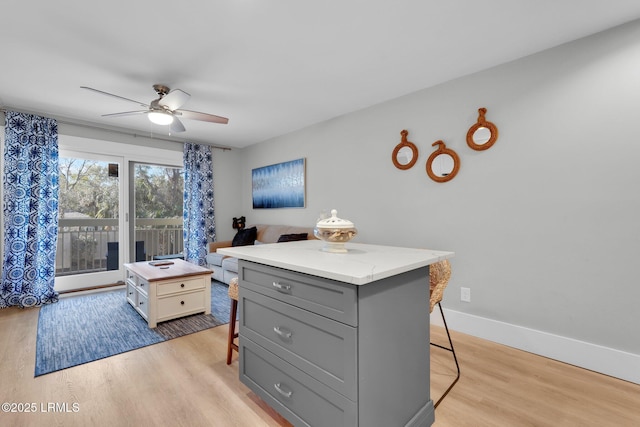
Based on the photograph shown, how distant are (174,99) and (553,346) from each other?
374cm

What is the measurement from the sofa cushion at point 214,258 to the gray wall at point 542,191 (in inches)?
103

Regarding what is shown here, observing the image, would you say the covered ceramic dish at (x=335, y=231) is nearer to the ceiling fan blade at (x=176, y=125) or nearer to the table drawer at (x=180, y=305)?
the table drawer at (x=180, y=305)

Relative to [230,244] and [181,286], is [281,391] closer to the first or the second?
[181,286]

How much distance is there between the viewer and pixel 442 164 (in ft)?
9.33

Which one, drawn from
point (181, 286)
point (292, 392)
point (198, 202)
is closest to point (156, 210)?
point (198, 202)

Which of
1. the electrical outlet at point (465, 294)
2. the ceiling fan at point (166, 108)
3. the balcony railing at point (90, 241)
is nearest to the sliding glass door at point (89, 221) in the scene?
the balcony railing at point (90, 241)

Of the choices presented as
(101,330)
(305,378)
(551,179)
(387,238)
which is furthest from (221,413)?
(551,179)

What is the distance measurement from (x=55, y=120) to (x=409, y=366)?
16.1 feet

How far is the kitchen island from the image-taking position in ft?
3.81

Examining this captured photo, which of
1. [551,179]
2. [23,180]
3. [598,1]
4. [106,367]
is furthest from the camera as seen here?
[23,180]

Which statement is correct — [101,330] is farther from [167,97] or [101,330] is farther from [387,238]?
[387,238]

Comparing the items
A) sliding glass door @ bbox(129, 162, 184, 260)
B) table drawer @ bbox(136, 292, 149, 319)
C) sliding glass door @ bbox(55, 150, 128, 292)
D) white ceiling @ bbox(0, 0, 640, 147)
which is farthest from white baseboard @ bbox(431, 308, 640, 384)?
sliding glass door @ bbox(55, 150, 128, 292)

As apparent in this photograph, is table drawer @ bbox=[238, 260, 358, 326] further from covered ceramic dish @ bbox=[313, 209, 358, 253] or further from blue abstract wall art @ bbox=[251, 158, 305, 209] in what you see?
blue abstract wall art @ bbox=[251, 158, 305, 209]

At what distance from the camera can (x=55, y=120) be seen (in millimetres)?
3762
